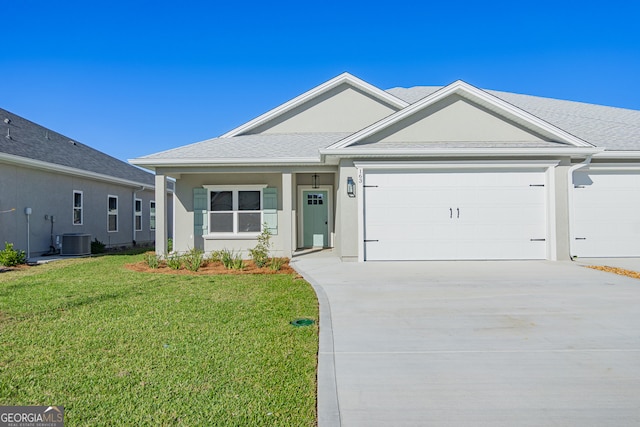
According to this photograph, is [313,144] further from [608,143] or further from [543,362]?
[543,362]

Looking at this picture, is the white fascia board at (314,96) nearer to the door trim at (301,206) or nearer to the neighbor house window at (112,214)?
the door trim at (301,206)

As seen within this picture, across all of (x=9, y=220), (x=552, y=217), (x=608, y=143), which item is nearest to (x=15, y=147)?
(x=9, y=220)

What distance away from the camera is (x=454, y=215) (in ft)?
32.9

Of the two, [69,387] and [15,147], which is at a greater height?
[15,147]

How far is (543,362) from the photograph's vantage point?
11.8 ft

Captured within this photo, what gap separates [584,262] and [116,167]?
61.3ft

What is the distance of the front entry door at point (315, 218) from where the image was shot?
13703mm

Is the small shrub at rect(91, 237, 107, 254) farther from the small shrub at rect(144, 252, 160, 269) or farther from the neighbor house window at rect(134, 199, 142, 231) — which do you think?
the small shrub at rect(144, 252, 160, 269)

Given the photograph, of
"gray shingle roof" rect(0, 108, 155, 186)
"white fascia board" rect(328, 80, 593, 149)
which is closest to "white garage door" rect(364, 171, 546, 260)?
"white fascia board" rect(328, 80, 593, 149)

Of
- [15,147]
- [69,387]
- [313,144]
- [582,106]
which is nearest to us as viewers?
[69,387]

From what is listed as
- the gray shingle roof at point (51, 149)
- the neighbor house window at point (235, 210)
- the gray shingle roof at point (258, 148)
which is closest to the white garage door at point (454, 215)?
the gray shingle roof at point (258, 148)

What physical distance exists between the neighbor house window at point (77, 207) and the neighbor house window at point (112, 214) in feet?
5.35

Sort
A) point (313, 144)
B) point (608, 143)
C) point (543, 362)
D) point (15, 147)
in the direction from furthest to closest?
point (313, 144), point (15, 147), point (608, 143), point (543, 362)

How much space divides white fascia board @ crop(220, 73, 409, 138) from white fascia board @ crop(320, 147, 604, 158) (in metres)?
5.21
